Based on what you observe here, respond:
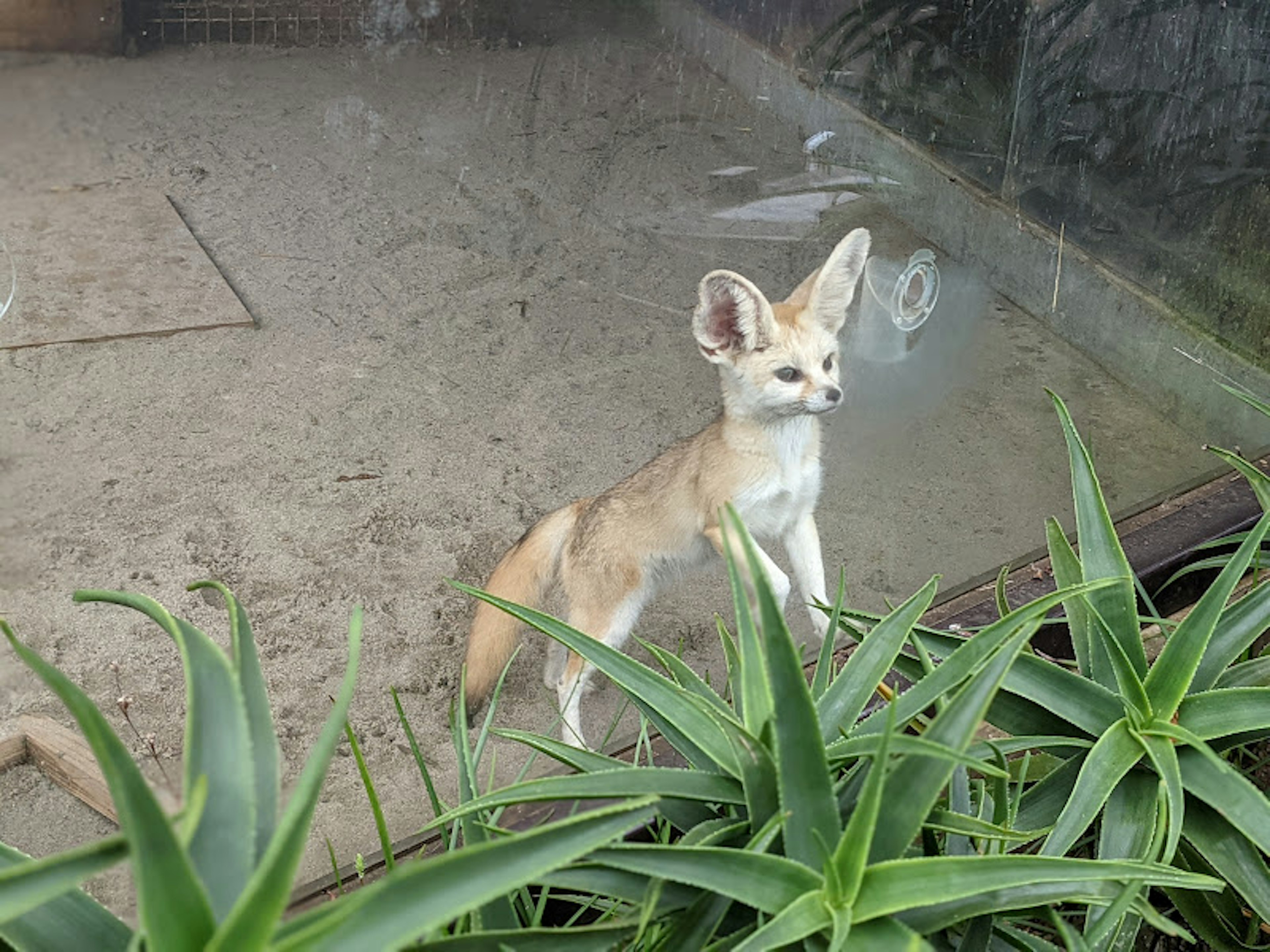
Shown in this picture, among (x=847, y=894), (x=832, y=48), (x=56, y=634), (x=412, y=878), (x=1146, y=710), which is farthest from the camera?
(x=832, y=48)

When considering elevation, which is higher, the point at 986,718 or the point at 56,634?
the point at 986,718

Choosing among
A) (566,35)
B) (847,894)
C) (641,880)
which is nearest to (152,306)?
(566,35)

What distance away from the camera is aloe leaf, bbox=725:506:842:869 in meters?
0.68

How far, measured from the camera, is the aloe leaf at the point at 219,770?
56 centimetres

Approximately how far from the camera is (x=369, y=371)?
1470mm

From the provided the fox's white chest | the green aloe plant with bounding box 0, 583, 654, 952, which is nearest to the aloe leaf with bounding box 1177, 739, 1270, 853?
the green aloe plant with bounding box 0, 583, 654, 952

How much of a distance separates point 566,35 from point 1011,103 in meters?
0.93

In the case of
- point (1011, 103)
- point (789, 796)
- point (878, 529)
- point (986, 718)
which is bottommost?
point (878, 529)

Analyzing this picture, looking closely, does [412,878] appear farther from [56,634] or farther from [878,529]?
[878,529]

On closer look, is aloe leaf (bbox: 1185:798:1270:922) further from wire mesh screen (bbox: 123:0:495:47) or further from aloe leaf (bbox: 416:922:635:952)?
wire mesh screen (bbox: 123:0:495:47)

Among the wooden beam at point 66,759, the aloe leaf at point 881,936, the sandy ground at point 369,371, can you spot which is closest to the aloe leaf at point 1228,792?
the aloe leaf at point 881,936

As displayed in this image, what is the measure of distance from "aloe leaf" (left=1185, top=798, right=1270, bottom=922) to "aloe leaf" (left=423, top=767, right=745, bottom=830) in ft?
1.31

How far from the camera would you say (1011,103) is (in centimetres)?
208

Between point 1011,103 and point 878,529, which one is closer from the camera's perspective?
point 878,529
